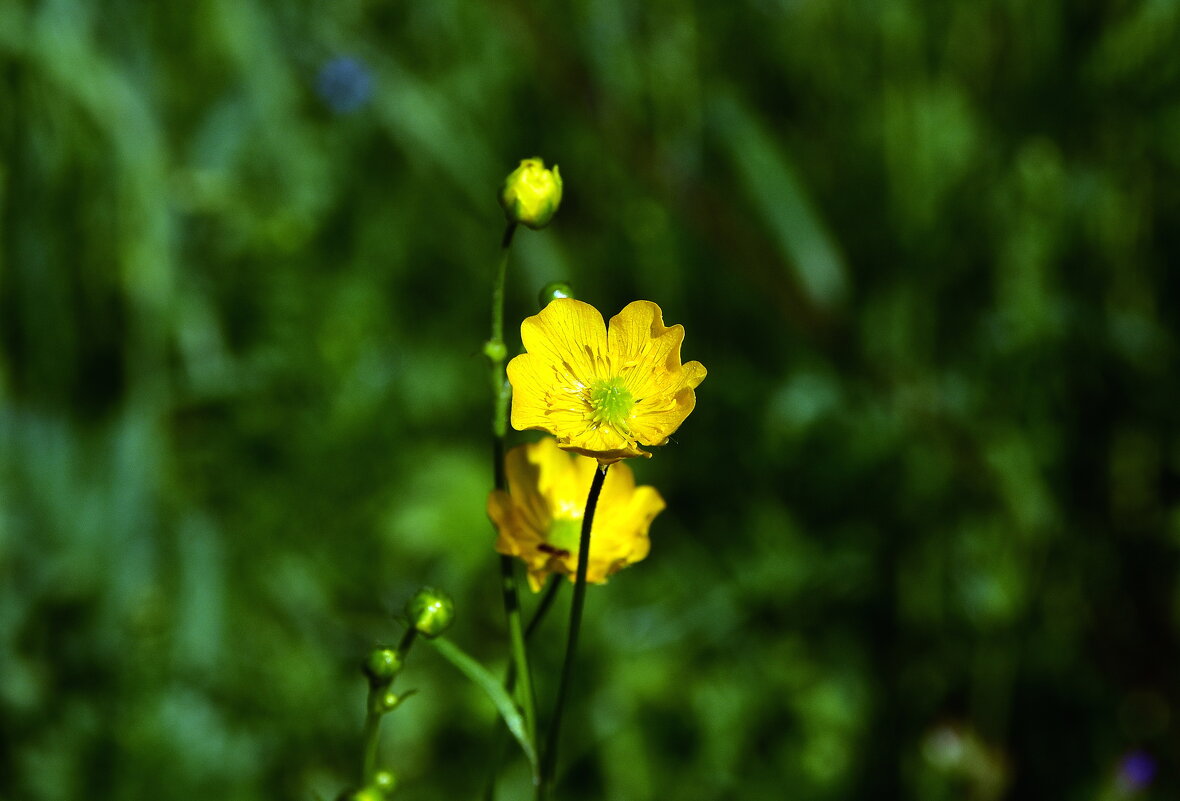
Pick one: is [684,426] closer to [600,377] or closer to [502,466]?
[600,377]

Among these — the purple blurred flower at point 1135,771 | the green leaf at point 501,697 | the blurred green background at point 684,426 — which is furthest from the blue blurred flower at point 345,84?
the purple blurred flower at point 1135,771

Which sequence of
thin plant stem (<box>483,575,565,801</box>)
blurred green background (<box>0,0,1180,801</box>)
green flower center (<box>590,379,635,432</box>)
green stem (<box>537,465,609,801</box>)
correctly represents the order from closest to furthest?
green stem (<box>537,465,609,801</box>)
thin plant stem (<box>483,575,565,801</box>)
green flower center (<box>590,379,635,432</box>)
blurred green background (<box>0,0,1180,801</box>)

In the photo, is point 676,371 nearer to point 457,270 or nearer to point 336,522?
point 336,522

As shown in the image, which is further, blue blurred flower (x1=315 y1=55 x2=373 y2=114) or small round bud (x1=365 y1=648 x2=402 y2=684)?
blue blurred flower (x1=315 y1=55 x2=373 y2=114)

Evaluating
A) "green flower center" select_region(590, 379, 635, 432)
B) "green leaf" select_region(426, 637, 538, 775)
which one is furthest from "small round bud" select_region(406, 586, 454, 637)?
"green flower center" select_region(590, 379, 635, 432)

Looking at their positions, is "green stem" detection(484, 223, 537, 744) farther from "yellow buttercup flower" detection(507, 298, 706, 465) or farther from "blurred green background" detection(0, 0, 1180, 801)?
"blurred green background" detection(0, 0, 1180, 801)

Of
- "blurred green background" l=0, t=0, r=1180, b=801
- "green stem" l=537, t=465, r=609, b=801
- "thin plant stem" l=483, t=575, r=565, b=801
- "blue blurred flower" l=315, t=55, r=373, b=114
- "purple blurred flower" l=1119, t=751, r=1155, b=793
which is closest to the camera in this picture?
"green stem" l=537, t=465, r=609, b=801
